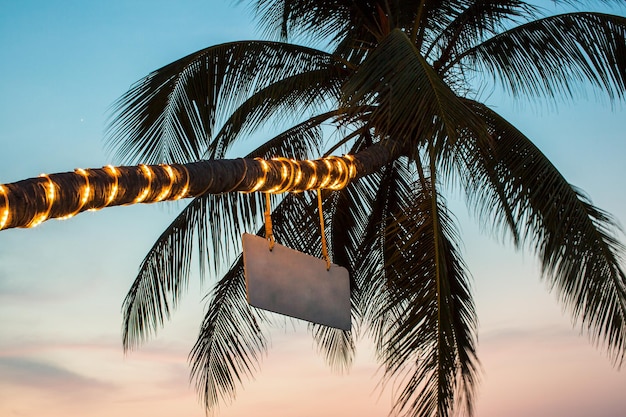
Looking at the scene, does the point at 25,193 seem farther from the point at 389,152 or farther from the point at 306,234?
the point at 306,234

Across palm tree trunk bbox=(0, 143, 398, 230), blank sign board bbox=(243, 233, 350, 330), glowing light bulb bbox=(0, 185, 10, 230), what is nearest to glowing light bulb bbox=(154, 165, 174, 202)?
palm tree trunk bbox=(0, 143, 398, 230)

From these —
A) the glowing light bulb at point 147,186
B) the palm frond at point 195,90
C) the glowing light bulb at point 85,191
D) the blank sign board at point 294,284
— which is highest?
the palm frond at point 195,90

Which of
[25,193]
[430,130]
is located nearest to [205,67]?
[430,130]

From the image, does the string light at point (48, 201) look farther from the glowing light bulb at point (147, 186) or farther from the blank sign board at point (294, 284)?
the blank sign board at point (294, 284)

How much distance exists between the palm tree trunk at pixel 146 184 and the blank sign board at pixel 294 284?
377 mm

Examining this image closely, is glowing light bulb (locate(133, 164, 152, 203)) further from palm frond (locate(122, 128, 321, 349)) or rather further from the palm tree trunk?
palm frond (locate(122, 128, 321, 349))

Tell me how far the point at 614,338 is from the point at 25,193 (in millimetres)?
3882

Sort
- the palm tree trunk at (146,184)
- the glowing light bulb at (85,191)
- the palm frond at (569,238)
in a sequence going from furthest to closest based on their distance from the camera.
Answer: the palm frond at (569,238) < the glowing light bulb at (85,191) < the palm tree trunk at (146,184)

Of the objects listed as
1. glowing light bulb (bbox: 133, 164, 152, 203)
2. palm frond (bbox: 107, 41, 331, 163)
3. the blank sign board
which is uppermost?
palm frond (bbox: 107, 41, 331, 163)

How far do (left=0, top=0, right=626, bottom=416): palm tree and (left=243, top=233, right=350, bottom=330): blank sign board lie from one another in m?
0.45

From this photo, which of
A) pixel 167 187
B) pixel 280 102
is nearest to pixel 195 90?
pixel 280 102

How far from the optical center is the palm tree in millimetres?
4457

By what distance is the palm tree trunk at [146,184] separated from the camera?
8.88 ft

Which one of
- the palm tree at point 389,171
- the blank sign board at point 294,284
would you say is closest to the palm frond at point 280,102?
the palm tree at point 389,171
